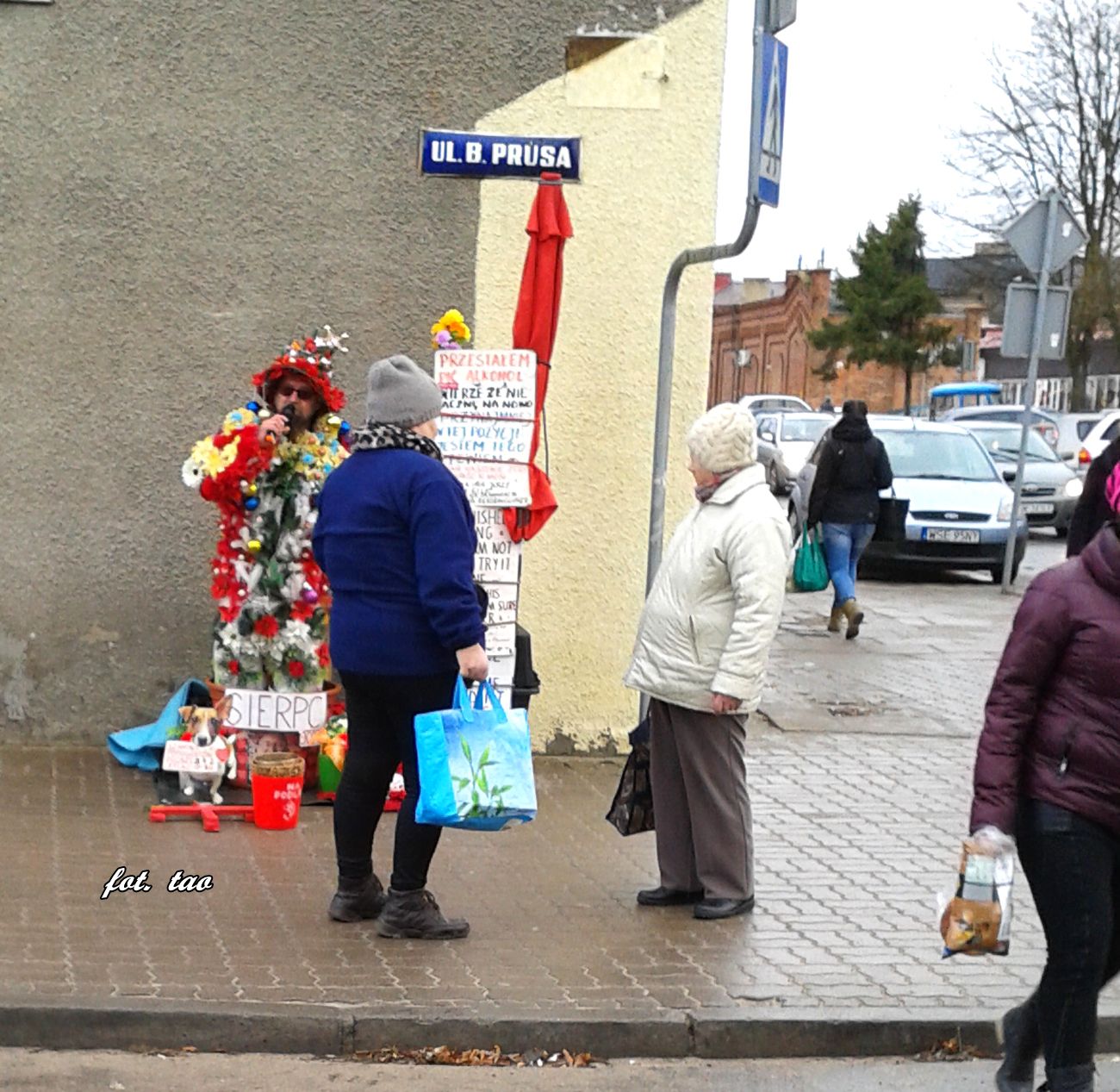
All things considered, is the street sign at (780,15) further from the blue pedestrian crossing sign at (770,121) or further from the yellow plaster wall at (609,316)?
the yellow plaster wall at (609,316)

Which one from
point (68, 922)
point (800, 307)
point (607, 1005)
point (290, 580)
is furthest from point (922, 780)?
point (800, 307)

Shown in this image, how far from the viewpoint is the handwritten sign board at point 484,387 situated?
812 cm

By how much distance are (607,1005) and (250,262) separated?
14.6 ft

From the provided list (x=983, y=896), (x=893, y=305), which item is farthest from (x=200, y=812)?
(x=893, y=305)

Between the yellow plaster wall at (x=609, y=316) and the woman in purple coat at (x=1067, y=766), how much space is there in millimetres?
4604

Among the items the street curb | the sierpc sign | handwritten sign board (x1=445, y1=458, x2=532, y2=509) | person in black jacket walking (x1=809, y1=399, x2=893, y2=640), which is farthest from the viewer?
person in black jacket walking (x1=809, y1=399, x2=893, y2=640)

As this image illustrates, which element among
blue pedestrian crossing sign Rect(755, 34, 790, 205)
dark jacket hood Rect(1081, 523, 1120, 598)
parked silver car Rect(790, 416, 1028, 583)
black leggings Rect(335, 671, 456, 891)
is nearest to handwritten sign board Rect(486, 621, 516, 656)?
black leggings Rect(335, 671, 456, 891)

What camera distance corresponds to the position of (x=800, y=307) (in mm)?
77875

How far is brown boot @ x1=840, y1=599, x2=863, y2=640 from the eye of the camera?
1423cm

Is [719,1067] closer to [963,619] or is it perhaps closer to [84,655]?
[84,655]

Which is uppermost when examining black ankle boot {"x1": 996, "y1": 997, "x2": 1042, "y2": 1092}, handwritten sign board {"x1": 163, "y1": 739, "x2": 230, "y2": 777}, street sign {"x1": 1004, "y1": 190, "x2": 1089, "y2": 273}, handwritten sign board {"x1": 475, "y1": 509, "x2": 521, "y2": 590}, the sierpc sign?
street sign {"x1": 1004, "y1": 190, "x2": 1089, "y2": 273}

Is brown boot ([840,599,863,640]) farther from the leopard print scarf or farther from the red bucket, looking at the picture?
the leopard print scarf

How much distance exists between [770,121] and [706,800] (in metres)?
2.60

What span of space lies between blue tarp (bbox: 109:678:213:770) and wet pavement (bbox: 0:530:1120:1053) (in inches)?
4.4
